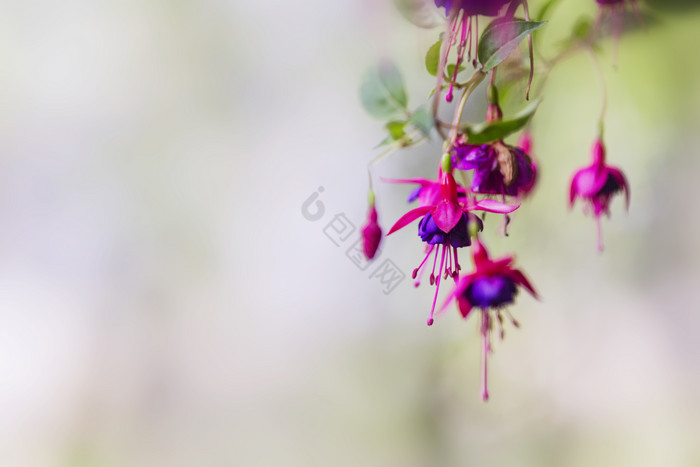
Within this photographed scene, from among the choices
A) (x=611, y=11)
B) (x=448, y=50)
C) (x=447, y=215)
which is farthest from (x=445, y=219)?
(x=611, y=11)

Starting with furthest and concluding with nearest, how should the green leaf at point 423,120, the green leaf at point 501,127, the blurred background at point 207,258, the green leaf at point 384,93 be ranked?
the blurred background at point 207,258 → the green leaf at point 384,93 → the green leaf at point 423,120 → the green leaf at point 501,127

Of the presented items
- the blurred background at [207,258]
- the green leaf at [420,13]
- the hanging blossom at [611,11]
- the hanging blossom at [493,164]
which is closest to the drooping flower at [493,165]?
the hanging blossom at [493,164]

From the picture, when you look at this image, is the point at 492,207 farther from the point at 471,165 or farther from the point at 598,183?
the point at 598,183

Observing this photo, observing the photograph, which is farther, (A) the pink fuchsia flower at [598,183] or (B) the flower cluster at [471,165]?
(A) the pink fuchsia flower at [598,183]

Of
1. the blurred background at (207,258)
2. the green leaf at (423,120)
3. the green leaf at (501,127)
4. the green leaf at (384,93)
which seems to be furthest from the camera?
the blurred background at (207,258)

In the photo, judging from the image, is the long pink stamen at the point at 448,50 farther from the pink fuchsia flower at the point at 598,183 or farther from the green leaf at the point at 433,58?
the pink fuchsia flower at the point at 598,183

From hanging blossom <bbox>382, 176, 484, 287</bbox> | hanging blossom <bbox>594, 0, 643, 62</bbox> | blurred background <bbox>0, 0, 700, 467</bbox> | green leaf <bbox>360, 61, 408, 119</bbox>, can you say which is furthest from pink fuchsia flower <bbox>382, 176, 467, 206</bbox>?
blurred background <bbox>0, 0, 700, 467</bbox>

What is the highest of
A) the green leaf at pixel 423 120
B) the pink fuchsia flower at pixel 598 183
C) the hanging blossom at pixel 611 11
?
the green leaf at pixel 423 120
